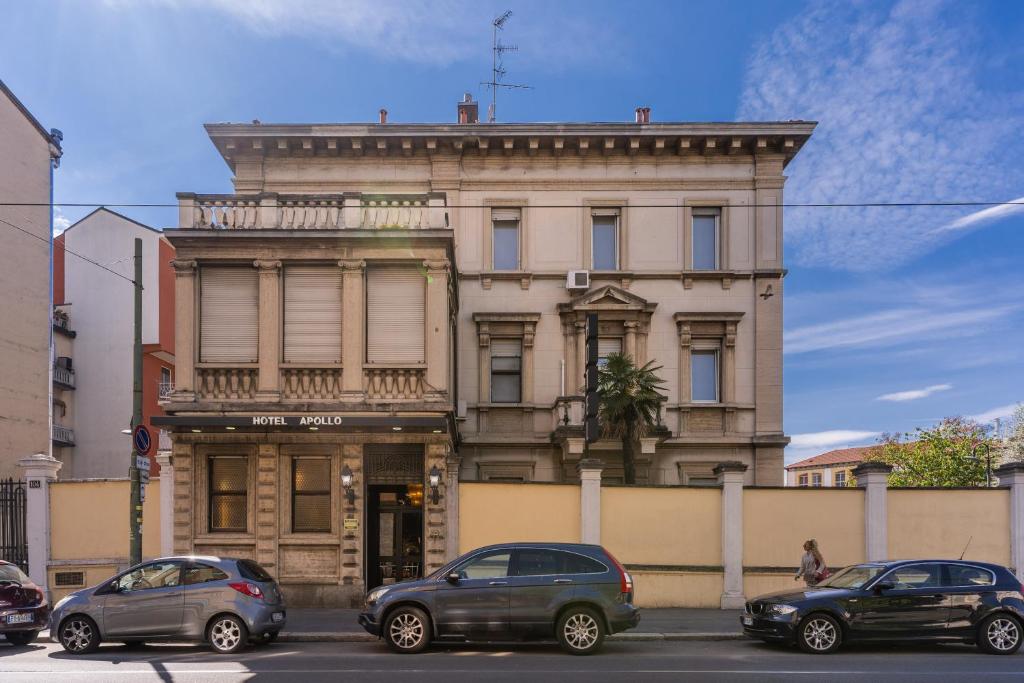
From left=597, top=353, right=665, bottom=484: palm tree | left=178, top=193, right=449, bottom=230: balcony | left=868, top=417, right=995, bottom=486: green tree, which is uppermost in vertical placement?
left=178, top=193, right=449, bottom=230: balcony

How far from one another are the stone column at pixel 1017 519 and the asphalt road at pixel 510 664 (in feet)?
16.6

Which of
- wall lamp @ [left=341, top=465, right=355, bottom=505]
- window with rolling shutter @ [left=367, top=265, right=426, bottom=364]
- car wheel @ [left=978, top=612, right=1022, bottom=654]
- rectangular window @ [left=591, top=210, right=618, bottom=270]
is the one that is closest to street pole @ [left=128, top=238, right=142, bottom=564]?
wall lamp @ [left=341, top=465, right=355, bottom=505]

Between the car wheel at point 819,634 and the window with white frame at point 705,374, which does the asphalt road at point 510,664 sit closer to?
the car wheel at point 819,634

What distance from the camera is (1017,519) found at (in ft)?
54.2

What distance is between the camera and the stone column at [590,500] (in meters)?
16.6

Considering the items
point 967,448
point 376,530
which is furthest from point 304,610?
point 967,448

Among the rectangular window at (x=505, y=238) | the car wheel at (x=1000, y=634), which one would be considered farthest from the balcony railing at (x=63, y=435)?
the car wheel at (x=1000, y=634)

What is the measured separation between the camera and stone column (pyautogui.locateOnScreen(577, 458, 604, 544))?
54.3ft

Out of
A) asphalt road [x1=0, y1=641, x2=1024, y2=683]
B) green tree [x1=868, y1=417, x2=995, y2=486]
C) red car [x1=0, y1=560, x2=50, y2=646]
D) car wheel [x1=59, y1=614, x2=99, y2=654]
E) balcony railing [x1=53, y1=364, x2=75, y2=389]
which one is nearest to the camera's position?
asphalt road [x1=0, y1=641, x2=1024, y2=683]

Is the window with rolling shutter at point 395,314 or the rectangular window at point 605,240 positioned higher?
the rectangular window at point 605,240

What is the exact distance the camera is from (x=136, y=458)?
14820 millimetres

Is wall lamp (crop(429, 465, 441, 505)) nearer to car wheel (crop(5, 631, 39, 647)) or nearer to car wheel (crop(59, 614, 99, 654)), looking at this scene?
car wheel (crop(59, 614, 99, 654))

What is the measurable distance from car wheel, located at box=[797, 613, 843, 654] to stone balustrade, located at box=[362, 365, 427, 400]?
8.59 m

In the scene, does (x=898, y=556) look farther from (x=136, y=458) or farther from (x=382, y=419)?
(x=136, y=458)
